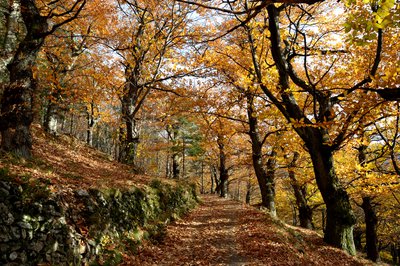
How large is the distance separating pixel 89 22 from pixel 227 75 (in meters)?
8.88

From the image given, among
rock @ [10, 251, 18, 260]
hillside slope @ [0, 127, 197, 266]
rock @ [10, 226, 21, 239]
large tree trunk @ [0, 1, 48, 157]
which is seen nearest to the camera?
rock @ [10, 251, 18, 260]

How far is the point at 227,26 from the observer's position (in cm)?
1411

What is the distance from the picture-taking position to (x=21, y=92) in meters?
7.17

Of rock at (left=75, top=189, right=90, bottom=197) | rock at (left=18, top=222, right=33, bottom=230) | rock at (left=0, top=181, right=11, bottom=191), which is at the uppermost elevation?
→ rock at (left=0, top=181, right=11, bottom=191)

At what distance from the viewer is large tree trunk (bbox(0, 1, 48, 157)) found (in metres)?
7.04

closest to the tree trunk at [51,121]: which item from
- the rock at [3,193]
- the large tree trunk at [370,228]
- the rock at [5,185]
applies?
the rock at [5,185]

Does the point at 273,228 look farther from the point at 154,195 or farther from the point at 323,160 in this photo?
the point at 154,195

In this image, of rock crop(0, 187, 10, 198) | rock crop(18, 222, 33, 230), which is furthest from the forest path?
rock crop(0, 187, 10, 198)

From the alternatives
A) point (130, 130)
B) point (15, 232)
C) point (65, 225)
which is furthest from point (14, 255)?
point (130, 130)

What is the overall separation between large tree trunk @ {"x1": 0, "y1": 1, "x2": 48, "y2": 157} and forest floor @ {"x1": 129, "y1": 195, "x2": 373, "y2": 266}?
4.53 metres

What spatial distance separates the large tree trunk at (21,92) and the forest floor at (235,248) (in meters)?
4.53

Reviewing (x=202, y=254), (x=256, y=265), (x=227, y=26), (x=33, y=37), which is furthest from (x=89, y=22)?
(x=256, y=265)

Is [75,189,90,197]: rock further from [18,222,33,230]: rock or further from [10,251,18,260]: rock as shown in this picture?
[10,251,18,260]: rock

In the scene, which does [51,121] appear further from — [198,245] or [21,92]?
[198,245]
